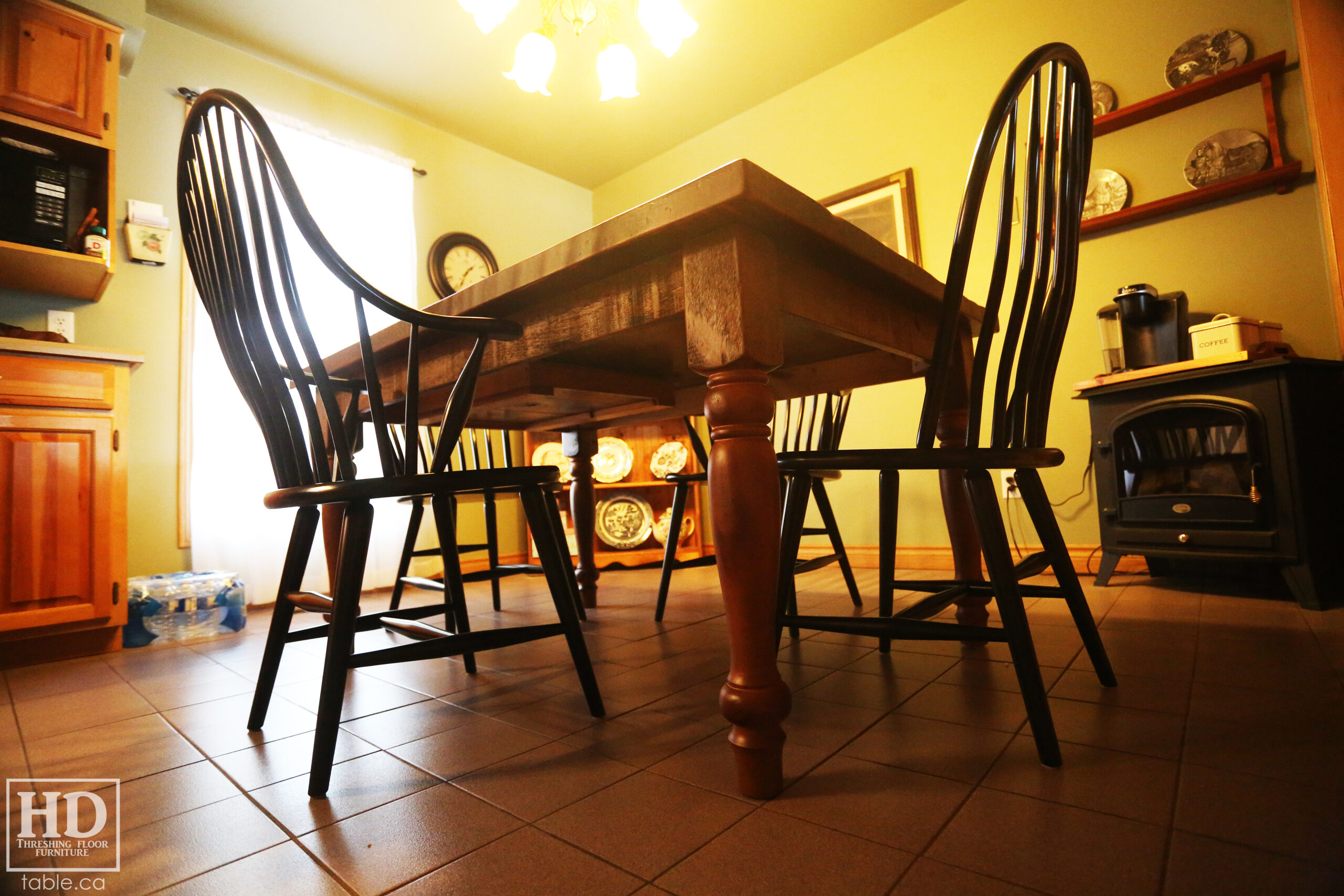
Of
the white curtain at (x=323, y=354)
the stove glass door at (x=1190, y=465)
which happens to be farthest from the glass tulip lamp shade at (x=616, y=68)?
the stove glass door at (x=1190, y=465)

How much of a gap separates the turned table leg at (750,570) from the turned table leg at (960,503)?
2.65 feet

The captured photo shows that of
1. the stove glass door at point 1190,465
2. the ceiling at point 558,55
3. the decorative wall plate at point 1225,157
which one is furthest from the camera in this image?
the ceiling at point 558,55

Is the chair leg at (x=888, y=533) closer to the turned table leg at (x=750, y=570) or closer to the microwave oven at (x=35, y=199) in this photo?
the turned table leg at (x=750, y=570)

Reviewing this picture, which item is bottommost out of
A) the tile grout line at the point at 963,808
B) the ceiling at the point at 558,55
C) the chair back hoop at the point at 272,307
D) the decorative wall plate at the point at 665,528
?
the tile grout line at the point at 963,808

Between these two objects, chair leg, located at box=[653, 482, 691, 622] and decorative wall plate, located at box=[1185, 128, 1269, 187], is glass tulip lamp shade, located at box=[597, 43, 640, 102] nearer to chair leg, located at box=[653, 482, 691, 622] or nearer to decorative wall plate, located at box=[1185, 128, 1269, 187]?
chair leg, located at box=[653, 482, 691, 622]

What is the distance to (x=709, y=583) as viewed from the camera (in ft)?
9.37

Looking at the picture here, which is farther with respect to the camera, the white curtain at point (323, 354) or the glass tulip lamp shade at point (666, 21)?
the white curtain at point (323, 354)

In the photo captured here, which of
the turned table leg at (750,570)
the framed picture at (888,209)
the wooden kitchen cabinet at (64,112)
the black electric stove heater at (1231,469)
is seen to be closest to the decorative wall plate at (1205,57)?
the framed picture at (888,209)

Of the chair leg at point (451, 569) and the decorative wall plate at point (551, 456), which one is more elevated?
the decorative wall plate at point (551, 456)

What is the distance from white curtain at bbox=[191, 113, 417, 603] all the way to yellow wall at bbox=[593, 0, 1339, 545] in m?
2.26

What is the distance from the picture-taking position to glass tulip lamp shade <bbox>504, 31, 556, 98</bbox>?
2283 millimetres

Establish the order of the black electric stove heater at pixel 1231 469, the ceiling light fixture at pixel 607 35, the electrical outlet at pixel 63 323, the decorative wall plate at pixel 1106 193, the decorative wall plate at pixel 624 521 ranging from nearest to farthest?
the black electric stove heater at pixel 1231 469 → the ceiling light fixture at pixel 607 35 → the electrical outlet at pixel 63 323 → the decorative wall plate at pixel 1106 193 → the decorative wall plate at pixel 624 521

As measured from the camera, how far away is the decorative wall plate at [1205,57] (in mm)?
2398

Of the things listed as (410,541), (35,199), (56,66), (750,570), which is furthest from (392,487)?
(56,66)
